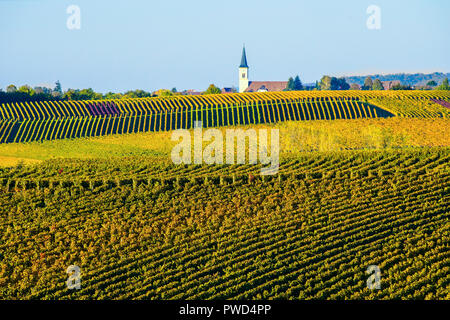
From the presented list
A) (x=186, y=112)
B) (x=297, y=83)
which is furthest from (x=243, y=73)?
(x=186, y=112)

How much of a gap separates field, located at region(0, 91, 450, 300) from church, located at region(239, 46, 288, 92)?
11313 centimetres

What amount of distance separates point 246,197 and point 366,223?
8468 millimetres

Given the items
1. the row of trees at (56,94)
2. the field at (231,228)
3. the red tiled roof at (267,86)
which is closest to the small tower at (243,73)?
the red tiled roof at (267,86)

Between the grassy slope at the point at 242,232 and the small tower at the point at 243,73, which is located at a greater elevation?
the small tower at the point at 243,73

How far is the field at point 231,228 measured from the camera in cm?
2620

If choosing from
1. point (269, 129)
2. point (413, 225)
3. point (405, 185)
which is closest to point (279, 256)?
point (413, 225)

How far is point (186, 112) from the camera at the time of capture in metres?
91.4

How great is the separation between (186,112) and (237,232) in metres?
60.8

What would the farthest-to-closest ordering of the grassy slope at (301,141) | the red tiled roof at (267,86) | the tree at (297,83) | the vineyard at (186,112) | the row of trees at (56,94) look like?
the red tiled roof at (267,86) < the tree at (297,83) < the row of trees at (56,94) < the vineyard at (186,112) < the grassy slope at (301,141)

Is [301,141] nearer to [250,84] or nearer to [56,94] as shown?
[56,94]

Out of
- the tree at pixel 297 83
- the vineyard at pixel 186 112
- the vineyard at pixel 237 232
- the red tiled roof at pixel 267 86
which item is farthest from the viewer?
the red tiled roof at pixel 267 86

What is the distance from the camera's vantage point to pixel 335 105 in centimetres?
9131

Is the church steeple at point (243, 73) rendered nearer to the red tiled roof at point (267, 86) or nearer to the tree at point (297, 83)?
the red tiled roof at point (267, 86)
